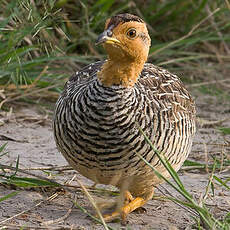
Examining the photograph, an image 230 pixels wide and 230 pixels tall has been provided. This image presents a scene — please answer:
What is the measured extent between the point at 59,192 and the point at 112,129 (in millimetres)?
790

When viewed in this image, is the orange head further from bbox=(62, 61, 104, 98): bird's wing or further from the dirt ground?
the dirt ground

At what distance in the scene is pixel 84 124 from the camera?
10.2ft

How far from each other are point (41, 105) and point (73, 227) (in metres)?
2.19

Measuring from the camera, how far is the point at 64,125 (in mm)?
3207

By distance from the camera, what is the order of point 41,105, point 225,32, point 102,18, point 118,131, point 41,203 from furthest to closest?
1. point 225,32
2. point 102,18
3. point 41,105
4. point 41,203
5. point 118,131

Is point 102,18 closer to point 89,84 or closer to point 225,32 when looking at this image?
point 225,32

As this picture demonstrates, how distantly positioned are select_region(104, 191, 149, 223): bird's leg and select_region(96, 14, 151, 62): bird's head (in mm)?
788

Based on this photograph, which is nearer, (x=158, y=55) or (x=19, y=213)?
(x=19, y=213)

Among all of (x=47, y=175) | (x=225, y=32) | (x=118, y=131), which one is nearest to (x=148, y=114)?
(x=118, y=131)

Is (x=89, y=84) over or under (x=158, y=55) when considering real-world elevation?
over

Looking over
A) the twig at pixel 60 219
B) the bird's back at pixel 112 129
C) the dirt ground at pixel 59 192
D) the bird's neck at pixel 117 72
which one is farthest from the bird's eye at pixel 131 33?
the twig at pixel 60 219

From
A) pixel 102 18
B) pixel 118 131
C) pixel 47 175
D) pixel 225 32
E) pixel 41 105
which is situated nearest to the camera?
pixel 118 131

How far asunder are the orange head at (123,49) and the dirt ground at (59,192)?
628 millimetres

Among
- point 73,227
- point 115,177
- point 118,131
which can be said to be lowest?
point 73,227
